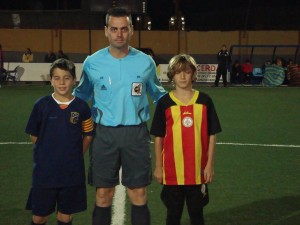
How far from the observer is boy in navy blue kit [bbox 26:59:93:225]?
4613 mm

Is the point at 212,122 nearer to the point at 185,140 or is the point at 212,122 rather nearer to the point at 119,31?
the point at 185,140

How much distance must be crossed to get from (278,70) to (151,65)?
21.6m

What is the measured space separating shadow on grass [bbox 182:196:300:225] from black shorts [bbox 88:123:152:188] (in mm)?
1353

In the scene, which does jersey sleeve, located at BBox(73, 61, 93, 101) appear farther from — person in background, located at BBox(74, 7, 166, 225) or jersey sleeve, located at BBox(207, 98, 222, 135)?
jersey sleeve, located at BBox(207, 98, 222, 135)

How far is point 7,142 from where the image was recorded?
1038cm

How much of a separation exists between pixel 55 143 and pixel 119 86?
67 cm

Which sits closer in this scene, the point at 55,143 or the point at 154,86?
the point at 55,143

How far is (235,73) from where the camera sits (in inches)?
1068

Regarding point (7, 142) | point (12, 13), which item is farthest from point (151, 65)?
point (12, 13)

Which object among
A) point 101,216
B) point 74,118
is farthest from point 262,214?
point 74,118

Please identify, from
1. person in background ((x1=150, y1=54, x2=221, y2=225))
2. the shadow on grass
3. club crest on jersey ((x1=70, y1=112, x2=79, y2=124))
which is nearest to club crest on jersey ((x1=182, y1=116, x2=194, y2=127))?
person in background ((x1=150, y1=54, x2=221, y2=225))

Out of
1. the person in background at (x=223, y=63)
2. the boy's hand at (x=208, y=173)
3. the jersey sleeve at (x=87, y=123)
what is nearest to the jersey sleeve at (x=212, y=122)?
the boy's hand at (x=208, y=173)

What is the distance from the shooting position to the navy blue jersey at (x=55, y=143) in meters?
4.61

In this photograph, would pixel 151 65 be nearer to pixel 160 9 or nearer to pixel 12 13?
pixel 12 13
